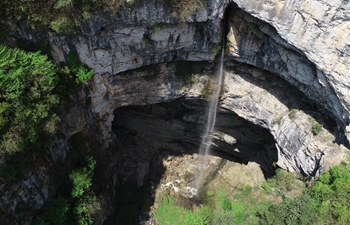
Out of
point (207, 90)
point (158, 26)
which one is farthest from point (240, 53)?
point (158, 26)

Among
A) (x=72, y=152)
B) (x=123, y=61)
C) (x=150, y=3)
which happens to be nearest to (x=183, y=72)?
(x=123, y=61)

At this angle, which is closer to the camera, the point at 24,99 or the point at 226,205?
the point at 24,99

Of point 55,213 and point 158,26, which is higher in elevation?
point 158,26

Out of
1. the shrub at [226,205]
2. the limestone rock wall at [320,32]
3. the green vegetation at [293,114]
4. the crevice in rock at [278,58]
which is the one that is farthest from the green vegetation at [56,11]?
the shrub at [226,205]

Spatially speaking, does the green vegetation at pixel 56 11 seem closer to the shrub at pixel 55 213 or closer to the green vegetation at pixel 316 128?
the shrub at pixel 55 213

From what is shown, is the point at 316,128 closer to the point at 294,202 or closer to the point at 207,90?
the point at 294,202

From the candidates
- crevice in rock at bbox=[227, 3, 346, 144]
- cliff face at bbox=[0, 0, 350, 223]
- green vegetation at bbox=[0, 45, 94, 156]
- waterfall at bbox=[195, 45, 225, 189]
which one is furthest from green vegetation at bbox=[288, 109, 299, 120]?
green vegetation at bbox=[0, 45, 94, 156]
